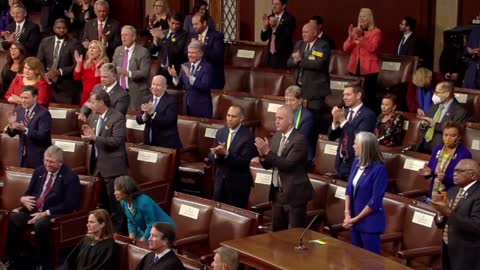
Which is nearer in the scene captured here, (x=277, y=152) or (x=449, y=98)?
(x=277, y=152)

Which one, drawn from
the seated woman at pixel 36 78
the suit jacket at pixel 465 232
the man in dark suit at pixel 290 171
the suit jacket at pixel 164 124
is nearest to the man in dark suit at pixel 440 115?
the man in dark suit at pixel 290 171

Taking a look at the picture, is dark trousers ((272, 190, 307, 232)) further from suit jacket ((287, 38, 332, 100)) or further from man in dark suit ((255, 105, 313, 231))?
suit jacket ((287, 38, 332, 100))

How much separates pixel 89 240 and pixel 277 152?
1.50 meters

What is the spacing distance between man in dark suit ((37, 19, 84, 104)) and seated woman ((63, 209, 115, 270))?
A: 12.1 feet

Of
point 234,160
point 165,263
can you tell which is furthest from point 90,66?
point 165,263

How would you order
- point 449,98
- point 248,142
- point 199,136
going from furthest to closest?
point 199,136 < point 449,98 < point 248,142

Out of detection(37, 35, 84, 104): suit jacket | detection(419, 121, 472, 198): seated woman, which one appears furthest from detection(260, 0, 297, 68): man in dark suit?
detection(419, 121, 472, 198): seated woman

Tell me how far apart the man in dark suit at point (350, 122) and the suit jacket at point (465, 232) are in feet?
4.93

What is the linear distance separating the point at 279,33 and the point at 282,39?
79 mm

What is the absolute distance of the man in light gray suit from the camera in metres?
9.94

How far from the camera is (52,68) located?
10.7 m

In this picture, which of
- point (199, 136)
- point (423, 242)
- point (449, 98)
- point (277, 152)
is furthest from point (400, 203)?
point (199, 136)

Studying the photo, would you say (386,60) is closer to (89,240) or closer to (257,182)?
(257,182)

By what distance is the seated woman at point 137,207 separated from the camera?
287 inches
